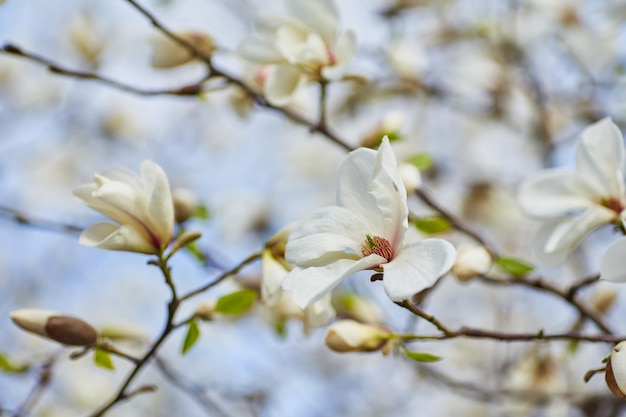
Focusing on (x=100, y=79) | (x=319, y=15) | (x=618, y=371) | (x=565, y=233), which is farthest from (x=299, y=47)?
(x=618, y=371)

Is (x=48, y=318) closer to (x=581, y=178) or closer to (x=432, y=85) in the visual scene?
(x=581, y=178)

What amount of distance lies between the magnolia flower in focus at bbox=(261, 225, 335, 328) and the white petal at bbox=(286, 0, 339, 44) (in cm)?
35

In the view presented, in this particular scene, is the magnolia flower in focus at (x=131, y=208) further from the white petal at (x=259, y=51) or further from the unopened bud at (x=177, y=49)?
the unopened bud at (x=177, y=49)

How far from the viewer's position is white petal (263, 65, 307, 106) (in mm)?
1058

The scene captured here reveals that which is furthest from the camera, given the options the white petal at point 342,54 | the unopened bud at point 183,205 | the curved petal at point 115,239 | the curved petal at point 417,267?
the unopened bud at point 183,205

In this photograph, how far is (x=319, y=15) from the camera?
103cm

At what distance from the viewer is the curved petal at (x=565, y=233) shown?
815 millimetres

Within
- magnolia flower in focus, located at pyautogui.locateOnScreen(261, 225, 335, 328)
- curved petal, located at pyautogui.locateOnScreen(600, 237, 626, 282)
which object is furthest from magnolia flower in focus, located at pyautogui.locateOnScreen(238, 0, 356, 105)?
curved petal, located at pyautogui.locateOnScreen(600, 237, 626, 282)

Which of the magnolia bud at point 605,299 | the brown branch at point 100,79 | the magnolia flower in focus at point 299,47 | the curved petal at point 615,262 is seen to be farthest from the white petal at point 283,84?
the magnolia bud at point 605,299

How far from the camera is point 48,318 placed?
85 centimetres

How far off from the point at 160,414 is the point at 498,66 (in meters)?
2.58

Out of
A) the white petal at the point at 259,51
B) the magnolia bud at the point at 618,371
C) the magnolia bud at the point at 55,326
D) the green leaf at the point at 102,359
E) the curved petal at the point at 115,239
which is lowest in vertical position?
the green leaf at the point at 102,359

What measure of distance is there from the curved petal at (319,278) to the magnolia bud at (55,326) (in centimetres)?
35

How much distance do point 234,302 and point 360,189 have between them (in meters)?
0.34
